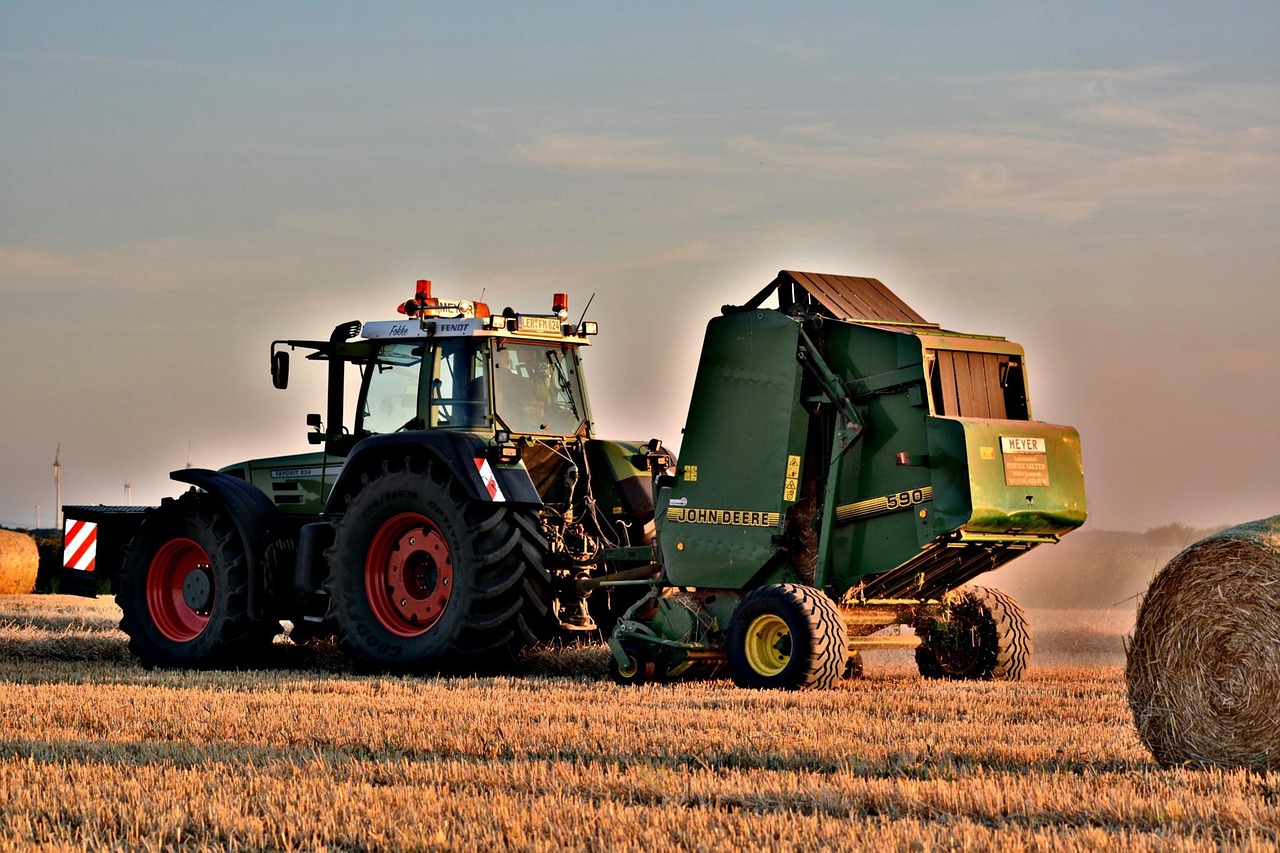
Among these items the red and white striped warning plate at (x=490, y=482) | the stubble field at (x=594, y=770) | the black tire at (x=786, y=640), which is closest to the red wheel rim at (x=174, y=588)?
the stubble field at (x=594, y=770)

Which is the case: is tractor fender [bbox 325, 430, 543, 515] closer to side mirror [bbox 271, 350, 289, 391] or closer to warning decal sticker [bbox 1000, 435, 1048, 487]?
side mirror [bbox 271, 350, 289, 391]

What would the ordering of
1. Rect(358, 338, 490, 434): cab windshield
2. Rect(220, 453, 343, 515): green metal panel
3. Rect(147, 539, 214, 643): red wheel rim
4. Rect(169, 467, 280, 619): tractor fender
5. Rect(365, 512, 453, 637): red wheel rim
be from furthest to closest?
Rect(147, 539, 214, 643): red wheel rim, Rect(220, 453, 343, 515): green metal panel, Rect(169, 467, 280, 619): tractor fender, Rect(358, 338, 490, 434): cab windshield, Rect(365, 512, 453, 637): red wheel rim

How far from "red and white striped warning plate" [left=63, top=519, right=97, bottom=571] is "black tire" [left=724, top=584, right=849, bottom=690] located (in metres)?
6.70

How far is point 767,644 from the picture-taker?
11.9m

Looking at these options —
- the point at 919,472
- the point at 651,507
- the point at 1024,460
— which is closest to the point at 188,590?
the point at 651,507

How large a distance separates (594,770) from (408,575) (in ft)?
19.5

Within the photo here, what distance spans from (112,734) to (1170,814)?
217 inches

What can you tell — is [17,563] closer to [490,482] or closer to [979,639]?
[490,482]

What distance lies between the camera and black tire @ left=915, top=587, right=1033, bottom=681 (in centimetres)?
1288

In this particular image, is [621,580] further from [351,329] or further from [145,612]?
[145,612]

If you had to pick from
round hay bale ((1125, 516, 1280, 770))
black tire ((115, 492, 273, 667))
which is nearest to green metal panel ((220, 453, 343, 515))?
black tire ((115, 492, 273, 667))

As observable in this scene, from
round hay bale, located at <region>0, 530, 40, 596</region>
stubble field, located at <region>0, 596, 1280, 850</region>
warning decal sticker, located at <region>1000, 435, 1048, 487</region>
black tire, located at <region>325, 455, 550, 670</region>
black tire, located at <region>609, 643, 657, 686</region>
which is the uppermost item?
round hay bale, located at <region>0, 530, 40, 596</region>

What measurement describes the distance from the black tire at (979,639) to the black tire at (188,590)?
17.5 feet

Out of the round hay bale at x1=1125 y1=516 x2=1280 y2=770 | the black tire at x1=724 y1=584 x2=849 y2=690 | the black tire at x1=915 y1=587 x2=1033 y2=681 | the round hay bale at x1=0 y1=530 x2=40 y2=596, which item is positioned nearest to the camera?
the round hay bale at x1=1125 y1=516 x2=1280 y2=770
